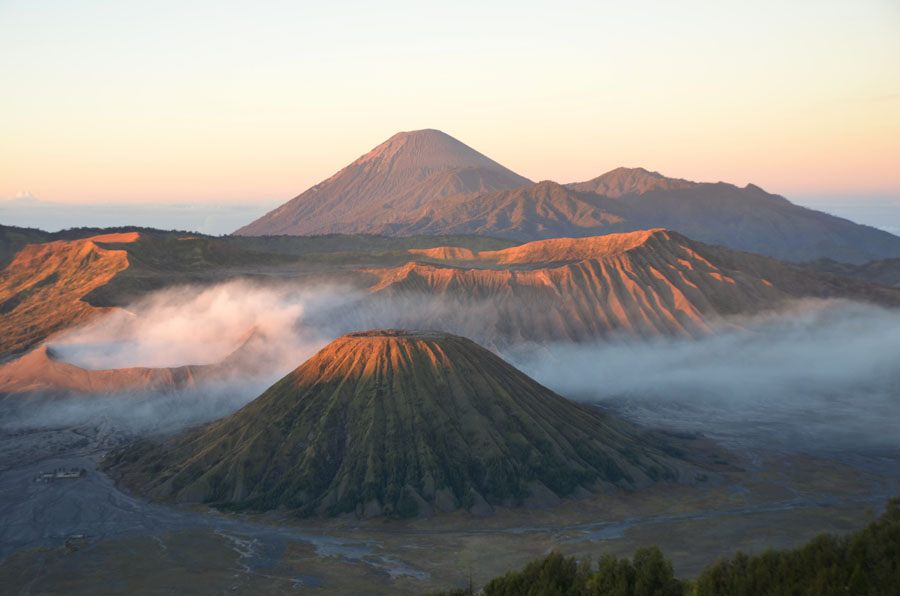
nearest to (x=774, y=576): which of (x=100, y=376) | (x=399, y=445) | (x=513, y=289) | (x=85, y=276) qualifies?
(x=399, y=445)

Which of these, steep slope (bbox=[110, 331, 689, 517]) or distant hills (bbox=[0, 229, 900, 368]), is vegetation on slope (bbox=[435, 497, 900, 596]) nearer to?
steep slope (bbox=[110, 331, 689, 517])

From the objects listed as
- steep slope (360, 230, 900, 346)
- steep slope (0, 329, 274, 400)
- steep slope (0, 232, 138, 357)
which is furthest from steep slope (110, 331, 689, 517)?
steep slope (360, 230, 900, 346)

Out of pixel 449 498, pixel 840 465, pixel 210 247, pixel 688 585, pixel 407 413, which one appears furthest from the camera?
pixel 210 247

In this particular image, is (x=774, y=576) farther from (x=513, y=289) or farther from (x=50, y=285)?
(x=50, y=285)

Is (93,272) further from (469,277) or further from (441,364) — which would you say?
(441,364)

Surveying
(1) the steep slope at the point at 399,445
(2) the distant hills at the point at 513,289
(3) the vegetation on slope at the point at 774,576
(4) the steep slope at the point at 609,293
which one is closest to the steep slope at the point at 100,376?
(2) the distant hills at the point at 513,289

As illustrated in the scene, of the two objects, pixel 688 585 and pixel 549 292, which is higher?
pixel 549 292

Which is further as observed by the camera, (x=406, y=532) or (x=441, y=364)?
(x=441, y=364)

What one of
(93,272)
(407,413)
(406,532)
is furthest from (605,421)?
(93,272)
